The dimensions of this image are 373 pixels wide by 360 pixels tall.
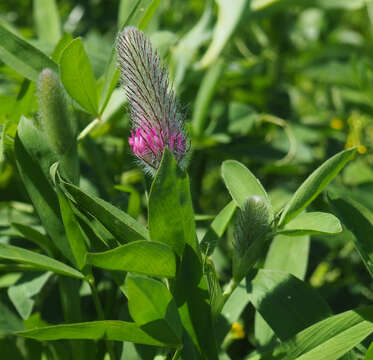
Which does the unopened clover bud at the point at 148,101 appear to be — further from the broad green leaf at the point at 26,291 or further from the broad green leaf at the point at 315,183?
the broad green leaf at the point at 26,291

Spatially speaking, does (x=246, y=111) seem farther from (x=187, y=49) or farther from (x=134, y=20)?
(x=134, y=20)

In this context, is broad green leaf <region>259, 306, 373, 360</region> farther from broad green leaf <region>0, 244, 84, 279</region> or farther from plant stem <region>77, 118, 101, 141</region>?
plant stem <region>77, 118, 101, 141</region>

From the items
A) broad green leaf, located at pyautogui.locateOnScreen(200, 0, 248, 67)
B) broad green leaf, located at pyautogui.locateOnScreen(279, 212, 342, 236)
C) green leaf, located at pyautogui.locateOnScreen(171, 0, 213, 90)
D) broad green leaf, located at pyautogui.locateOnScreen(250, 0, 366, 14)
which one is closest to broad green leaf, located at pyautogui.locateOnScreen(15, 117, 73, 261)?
broad green leaf, located at pyautogui.locateOnScreen(279, 212, 342, 236)

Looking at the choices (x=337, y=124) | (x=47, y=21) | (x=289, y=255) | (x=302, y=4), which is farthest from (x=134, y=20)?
(x=337, y=124)

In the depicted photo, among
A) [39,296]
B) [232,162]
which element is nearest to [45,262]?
[232,162]

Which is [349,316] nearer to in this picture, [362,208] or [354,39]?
[362,208]

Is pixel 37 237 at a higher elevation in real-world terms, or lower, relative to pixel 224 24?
lower
